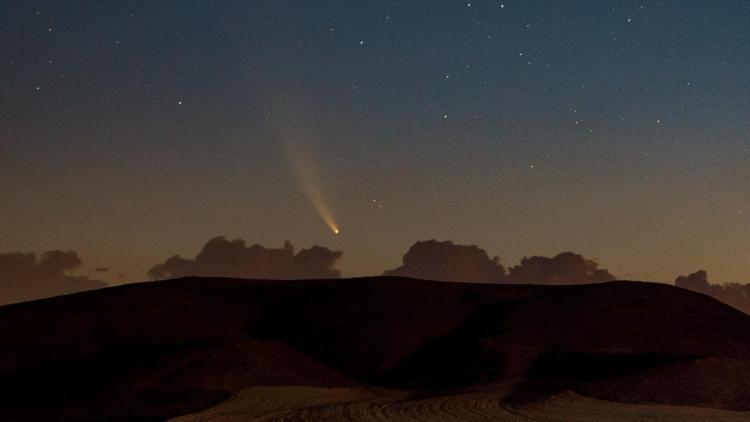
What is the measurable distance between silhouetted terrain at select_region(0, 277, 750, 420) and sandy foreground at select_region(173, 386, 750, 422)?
116cm

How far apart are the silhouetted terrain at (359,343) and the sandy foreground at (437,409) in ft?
3.81

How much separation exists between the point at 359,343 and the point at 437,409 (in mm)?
21018

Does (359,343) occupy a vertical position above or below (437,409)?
above

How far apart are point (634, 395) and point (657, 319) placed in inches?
898

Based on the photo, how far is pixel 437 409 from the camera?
101ft

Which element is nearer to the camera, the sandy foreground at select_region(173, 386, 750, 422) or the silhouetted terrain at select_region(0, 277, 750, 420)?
the sandy foreground at select_region(173, 386, 750, 422)

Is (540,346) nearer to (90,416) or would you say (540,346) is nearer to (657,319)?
(657,319)

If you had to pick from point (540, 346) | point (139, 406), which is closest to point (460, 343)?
point (540, 346)

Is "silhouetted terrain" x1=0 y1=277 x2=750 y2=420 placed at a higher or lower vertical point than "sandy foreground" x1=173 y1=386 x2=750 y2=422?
higher

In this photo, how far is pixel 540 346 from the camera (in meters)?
48.8

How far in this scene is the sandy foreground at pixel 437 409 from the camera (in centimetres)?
2925

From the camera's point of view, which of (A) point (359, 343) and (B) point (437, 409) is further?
(A) point (359, 343)

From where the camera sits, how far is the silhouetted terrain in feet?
117

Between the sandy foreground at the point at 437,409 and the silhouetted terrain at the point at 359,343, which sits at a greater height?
the silhouetted terrain at the point at 359,343
